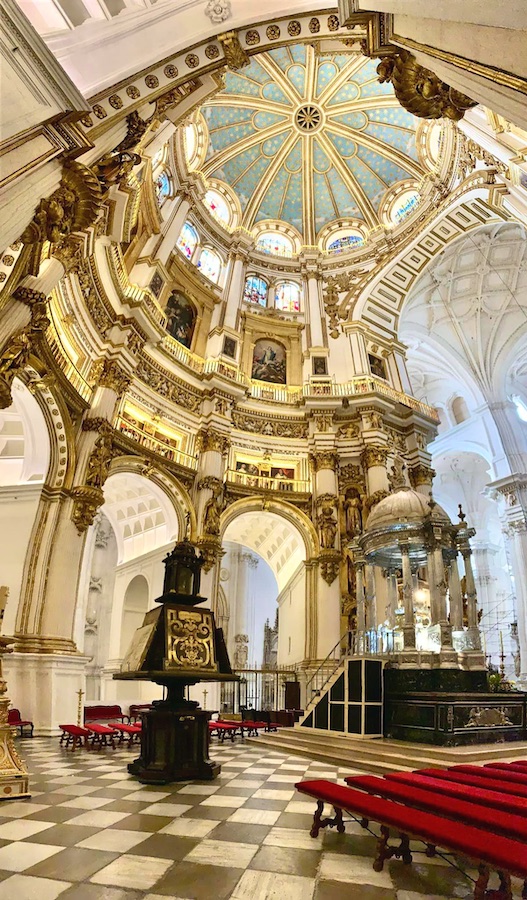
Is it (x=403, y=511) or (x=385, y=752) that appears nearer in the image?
(x=385, y=752)

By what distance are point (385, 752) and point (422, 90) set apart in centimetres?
974

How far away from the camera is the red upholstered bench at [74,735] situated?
9219 millimetres

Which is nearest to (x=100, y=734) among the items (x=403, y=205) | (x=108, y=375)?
(x=108, y=375)

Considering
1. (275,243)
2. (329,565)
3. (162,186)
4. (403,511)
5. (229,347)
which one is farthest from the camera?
(275,243)

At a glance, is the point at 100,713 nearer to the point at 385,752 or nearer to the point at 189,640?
the point at 385,752

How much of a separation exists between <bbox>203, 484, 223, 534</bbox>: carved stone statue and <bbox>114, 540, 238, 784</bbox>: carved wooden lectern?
10155mm

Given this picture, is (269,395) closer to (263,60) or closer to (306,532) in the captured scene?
(306,532)

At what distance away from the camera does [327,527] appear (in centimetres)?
1872

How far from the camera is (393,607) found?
13.8 m

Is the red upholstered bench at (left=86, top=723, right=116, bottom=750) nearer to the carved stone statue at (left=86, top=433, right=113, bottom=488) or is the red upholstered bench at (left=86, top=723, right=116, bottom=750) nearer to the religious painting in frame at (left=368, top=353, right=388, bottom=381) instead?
the carved stone statue at (left=86, top=433, right=113, bottom=488)

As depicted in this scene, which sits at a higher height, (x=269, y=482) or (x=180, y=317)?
(x=180, y=317)

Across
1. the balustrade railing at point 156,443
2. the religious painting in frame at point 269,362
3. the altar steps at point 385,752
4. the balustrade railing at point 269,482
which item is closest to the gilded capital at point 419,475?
the balustrade railing at point 269,482

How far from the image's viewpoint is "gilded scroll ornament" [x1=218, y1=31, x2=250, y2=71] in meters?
9.25

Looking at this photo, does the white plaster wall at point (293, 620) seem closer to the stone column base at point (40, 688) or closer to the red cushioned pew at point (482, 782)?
the stone column base at point (40, 688)
